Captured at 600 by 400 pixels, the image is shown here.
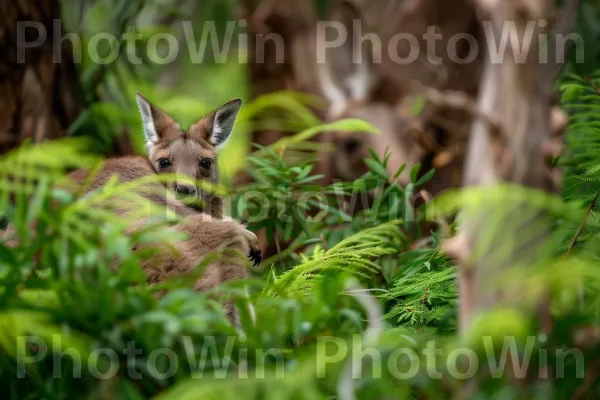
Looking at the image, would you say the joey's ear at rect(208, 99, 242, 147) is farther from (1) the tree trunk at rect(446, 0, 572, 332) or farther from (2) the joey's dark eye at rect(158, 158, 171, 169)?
(1) the tree trunk at rect(446, 0, 572, 332)

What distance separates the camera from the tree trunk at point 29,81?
6.29 m

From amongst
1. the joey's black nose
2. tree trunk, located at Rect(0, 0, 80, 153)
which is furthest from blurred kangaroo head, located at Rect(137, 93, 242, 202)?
tree trunk, located at Rect(0, 0, 80, 153)

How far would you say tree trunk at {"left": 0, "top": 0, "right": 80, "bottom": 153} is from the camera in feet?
20.6

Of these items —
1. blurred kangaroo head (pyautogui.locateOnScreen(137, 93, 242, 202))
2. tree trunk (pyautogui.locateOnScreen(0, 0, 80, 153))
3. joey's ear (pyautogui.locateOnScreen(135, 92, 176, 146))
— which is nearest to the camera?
blurred kangaroo head (pyautogui.locateOnScreen(137, 93, 242, 202))

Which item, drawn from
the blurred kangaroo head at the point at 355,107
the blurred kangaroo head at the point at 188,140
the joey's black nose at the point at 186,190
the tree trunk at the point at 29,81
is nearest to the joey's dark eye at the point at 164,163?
the blurred kangaroo head at the point at 188,140

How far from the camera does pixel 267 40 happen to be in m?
9.85

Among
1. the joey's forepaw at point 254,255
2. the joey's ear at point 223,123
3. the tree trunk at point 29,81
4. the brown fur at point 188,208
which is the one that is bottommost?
the joey's forepaw at point 254,255

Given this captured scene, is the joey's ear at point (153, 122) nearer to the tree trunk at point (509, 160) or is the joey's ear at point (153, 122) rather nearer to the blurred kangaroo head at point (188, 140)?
the blurred kangaroo head at point (188, 140)

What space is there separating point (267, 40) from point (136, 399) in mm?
7412

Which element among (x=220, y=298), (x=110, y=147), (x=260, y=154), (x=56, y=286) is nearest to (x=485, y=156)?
(x=220, y=298)

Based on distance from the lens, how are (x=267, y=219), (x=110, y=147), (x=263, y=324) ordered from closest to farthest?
(x=263, y=324) < (x=267, y=219) < (x=110, y=147)

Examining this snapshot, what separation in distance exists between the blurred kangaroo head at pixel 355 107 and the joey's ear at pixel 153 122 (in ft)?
8.43

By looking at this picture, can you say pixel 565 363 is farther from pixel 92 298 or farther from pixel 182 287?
pixel 92 298

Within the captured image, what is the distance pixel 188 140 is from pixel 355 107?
3524mm
